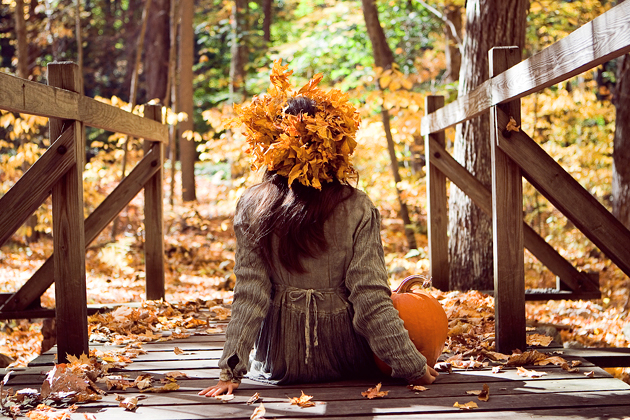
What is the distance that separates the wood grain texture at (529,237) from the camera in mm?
5098

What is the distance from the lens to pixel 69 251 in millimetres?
3531

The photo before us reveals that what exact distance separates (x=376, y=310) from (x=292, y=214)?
24.3 inches

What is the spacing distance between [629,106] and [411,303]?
287 inches

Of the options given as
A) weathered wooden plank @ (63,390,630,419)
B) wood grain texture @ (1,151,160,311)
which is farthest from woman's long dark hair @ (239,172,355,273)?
wood grain texture @ (1,151,160,311)

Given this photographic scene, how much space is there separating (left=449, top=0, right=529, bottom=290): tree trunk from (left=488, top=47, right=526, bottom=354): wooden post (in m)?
2.66

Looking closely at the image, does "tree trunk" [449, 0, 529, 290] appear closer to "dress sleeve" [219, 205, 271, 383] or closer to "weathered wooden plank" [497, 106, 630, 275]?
"weathered wooden plank" [497, 106, 630, 275]

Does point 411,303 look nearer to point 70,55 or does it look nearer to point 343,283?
point 343,283

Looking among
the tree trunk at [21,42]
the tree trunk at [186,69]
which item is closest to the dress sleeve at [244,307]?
the tree trunk at [21,42]

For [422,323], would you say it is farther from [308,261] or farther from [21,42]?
[21,42]

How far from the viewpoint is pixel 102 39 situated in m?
20.3

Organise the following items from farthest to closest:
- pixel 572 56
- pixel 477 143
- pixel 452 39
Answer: pixel 452 39, pixel 477 143, pixel 572 56

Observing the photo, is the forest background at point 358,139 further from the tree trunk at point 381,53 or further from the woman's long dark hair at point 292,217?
the woman's long dark hair at point 292,217

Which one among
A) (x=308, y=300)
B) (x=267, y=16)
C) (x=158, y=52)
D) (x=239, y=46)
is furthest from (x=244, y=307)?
(x=267, y=16)

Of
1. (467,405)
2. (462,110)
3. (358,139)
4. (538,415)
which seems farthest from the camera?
(358,139)
